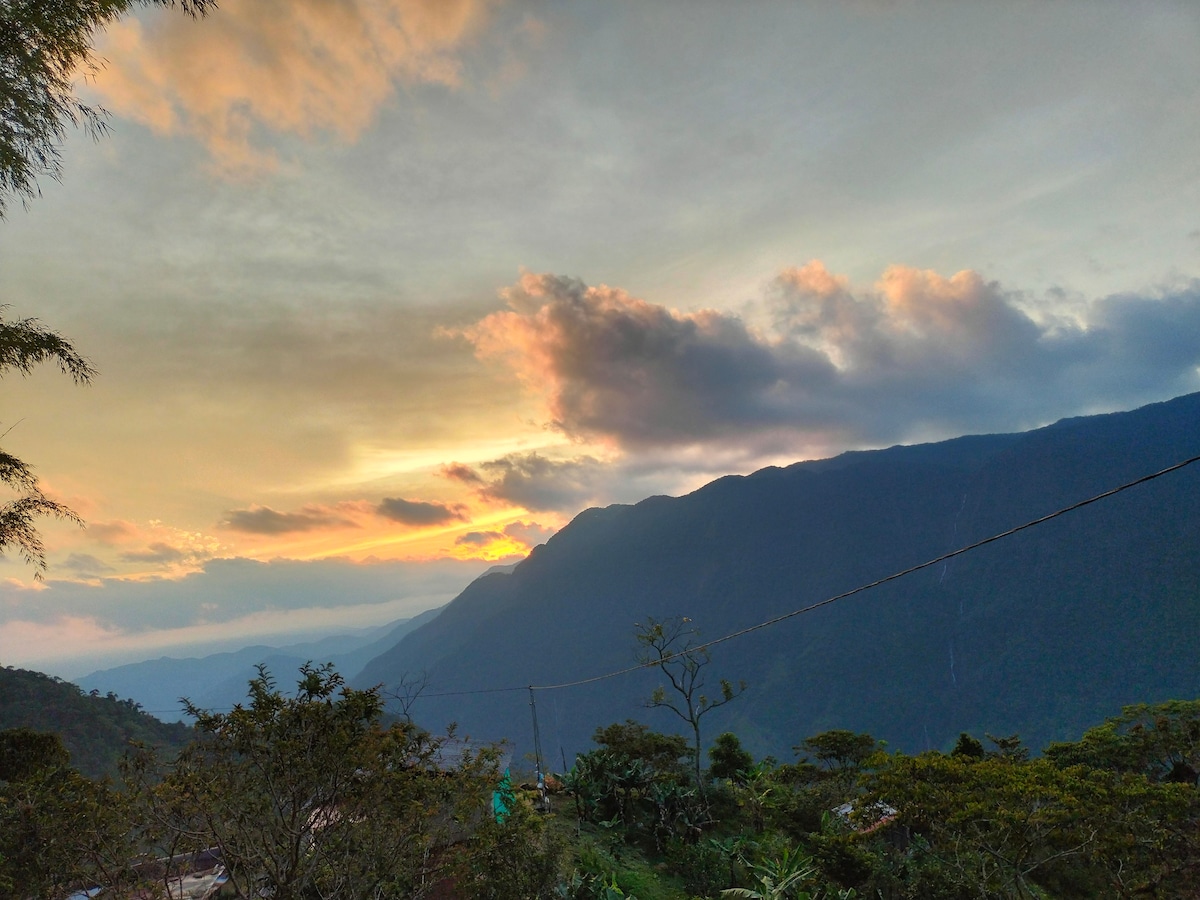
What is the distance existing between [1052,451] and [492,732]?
183934 mm

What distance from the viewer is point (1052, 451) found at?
18250cm

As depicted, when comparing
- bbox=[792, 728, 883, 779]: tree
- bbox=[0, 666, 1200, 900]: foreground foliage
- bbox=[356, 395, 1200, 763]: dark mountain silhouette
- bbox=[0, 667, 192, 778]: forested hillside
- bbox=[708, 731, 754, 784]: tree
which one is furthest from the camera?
bbox=[356, 395, 1200, 763]: dark mountain silhouette

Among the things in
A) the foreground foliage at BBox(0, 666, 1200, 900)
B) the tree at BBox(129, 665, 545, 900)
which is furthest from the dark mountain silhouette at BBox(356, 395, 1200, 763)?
the tree at BBox(129, 665, 545, 900)

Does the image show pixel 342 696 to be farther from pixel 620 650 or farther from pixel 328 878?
pixel 620 650

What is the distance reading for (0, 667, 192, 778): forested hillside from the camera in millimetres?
48719

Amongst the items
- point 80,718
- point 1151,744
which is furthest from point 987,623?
point 80,718

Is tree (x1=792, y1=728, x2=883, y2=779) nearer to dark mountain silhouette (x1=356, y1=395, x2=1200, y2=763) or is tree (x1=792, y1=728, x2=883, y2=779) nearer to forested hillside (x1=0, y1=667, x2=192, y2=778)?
forested hillside (x1=0, y1=667, x2=192, y2=778)

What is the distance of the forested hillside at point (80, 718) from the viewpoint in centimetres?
4872

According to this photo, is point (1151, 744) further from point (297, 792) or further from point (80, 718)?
point (80, 718)

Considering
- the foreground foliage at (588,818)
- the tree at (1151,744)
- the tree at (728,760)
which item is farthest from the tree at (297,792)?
the tree at (1151,744)

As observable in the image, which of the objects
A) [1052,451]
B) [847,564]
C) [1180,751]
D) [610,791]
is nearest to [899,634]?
[847,564]

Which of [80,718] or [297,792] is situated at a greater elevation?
[297,792]

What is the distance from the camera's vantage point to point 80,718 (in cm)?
5316

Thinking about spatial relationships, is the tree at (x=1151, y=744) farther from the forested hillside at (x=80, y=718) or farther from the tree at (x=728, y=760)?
the forested hillside at (x=80, y=718)
